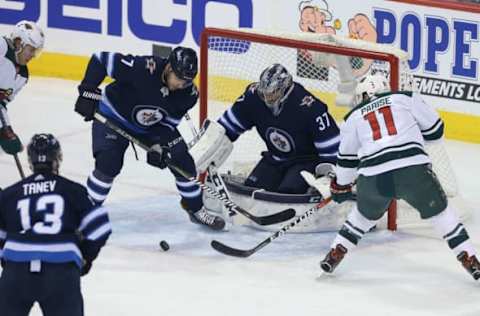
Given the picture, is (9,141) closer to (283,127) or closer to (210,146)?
(210,146)

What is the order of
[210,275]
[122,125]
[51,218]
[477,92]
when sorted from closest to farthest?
[51,218]
[210,275]
[122,125]
[477,92]

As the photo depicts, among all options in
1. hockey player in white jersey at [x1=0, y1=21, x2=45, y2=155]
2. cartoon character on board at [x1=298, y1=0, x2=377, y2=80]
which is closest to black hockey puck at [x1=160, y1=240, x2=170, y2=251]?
hockey player in white jersey at [x1=0, y1=21, x2=45, y2=155]

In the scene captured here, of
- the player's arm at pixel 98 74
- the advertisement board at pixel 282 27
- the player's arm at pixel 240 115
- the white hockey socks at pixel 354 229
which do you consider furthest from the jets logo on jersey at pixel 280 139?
the advertisement board at pixel 282 27

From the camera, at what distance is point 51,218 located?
192 inches

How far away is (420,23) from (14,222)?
4.18m

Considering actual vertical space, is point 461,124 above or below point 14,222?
below

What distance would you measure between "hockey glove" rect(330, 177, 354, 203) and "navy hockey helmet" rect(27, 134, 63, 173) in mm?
1730

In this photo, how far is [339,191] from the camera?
6.43 metres

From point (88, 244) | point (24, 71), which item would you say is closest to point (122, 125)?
point (24, 71)

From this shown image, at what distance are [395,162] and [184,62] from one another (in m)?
1.00

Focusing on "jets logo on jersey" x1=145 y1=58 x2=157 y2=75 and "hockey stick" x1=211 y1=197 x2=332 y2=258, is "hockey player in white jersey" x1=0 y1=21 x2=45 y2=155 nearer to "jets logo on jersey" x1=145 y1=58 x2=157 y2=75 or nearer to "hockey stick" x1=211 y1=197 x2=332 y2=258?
"jets logo on jersey" x1=145 y1=58 x2=157 y2=75

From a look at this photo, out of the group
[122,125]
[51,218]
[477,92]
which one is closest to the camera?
[51,218]

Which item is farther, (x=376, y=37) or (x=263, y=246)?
(x=376, y=37)

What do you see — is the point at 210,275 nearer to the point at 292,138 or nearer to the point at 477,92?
the point at 292,138
